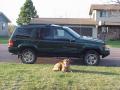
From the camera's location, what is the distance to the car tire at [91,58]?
17219mm

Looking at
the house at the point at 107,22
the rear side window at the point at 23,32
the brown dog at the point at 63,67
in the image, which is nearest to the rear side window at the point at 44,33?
the rear side window at the point at 23,32

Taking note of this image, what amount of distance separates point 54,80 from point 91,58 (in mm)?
5307

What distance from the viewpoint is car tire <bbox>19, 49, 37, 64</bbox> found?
17.3 meters

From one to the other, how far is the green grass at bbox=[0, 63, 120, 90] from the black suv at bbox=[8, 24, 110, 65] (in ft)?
10.5

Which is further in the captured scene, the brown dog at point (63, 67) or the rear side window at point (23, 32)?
the rear side window at point (23, 32)

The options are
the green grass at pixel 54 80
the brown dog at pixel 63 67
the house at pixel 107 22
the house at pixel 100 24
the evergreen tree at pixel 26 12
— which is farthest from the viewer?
the evergreen tree at pixel 26 12

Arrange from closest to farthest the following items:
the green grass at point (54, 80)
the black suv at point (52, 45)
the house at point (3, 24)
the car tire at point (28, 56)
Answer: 1. the green grass at point (54, 80)
2. the black suv at point (52, 45)
3. the car tire at point (28, 56)
4. the house at point (3, 24)

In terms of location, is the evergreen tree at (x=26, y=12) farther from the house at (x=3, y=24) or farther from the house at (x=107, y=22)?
the house at (x=107, y=22)

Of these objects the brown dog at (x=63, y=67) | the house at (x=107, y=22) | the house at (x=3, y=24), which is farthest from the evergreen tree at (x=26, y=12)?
the brown dog at (x=63, y=67)

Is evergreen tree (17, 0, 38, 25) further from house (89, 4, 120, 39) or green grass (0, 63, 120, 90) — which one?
green grass (0, 63, 120, 90)

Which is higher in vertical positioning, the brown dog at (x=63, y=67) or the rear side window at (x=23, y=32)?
the rear side window at (x=23, y=32)

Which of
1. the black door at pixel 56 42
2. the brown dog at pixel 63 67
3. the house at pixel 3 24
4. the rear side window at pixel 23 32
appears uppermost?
the rear side window at pixel 23 32

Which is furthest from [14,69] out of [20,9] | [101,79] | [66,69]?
[20,9]

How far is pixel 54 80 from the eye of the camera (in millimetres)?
12203
